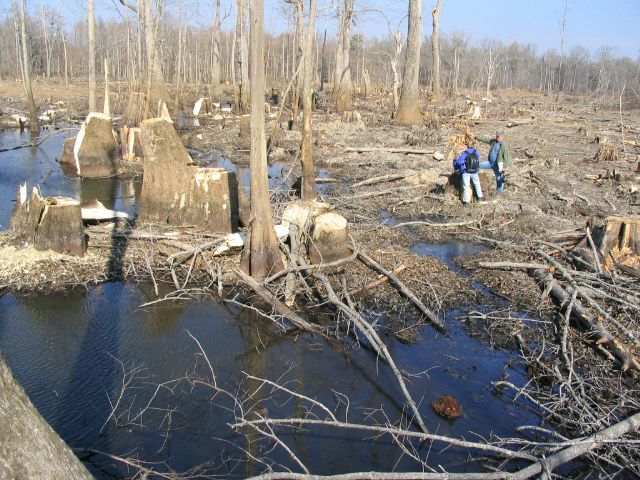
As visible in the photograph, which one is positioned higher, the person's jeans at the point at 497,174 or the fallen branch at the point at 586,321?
the person's jeans at the point at 497,174

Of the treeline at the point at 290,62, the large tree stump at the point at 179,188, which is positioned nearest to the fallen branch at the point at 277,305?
the large tree stump at the point at 179,188

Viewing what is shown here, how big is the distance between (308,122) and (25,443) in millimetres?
10242

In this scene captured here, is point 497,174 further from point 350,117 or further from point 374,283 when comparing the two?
point 350,117

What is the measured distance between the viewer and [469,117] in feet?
92.6

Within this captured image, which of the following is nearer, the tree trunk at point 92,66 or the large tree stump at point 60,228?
the large tree stump at point 60,228

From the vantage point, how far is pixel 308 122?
12.2m

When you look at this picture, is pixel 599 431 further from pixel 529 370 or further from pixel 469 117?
pixel 469 117

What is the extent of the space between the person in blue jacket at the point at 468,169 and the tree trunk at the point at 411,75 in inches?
537

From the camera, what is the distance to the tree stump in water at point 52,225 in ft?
29.5

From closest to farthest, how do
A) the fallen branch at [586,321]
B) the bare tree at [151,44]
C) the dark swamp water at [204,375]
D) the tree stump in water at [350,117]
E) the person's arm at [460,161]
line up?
1. the dark swamp water at [204,375]
2. the fallen branch at [586,321]
3. the person's arm at [460,161]
4. the bare tree at [151,44]
5. the tree stump in water at [350,117]

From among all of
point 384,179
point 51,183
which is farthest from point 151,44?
point 384,179

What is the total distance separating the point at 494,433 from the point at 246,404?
8.35 ft

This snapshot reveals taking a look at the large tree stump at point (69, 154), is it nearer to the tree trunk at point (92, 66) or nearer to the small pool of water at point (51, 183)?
the small pool of water at point (51, 183)

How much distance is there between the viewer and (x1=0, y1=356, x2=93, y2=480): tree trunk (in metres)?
2.51
